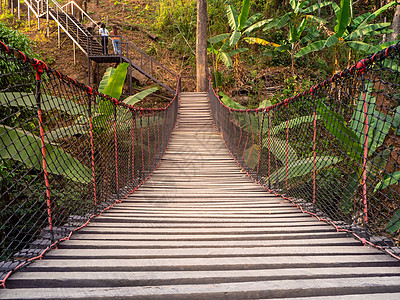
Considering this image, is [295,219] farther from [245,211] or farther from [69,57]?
[69,57]

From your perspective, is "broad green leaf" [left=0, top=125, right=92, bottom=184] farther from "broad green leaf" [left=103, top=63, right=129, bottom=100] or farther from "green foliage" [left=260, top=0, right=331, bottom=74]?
"green foliage" [left=260, top=0, right=331, bottom=74]

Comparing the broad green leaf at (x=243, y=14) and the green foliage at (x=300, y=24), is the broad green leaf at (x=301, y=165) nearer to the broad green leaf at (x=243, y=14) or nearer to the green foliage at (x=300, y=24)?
the green foliage at (x=300, y=24)

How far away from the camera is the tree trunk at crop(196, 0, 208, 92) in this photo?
32.3 feet

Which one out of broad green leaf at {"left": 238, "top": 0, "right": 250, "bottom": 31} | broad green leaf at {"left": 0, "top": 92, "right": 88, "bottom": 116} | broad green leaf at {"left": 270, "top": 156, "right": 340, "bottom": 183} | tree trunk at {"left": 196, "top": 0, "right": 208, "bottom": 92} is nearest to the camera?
broad green leaf at {"left": 0, "top": 92, "right": 88, "bottom": 116}

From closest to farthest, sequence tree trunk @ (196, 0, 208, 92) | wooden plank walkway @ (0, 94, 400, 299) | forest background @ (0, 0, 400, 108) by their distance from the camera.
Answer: wooden plank walkway @ (0, 94, 400, 299)
forest background @ (0, 0, 400, 108)
tree trunk @ (196, 0, 208, 92)

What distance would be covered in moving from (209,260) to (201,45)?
9.45 meters

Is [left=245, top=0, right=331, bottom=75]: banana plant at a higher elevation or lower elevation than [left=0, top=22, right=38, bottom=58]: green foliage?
higher

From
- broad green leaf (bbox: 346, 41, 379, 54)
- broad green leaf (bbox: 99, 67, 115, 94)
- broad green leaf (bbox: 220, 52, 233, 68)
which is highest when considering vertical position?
broad green leaf (bbox: 346, 41, 379, 54)

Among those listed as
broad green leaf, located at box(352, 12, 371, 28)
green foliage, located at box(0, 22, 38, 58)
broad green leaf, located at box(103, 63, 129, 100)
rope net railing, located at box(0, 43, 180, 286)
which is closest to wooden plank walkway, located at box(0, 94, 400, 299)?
rope net railing, located at box(0, 43, 180, 286)

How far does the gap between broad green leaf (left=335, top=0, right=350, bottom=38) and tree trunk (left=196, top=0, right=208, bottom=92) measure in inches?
174

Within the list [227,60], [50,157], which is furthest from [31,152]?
[227,60]

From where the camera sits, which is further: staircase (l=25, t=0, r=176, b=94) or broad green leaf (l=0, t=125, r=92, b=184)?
staircase (l=25, t=0, r=176, b=94)

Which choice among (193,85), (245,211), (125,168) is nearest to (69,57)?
(193,85)

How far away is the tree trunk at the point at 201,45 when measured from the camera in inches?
387
